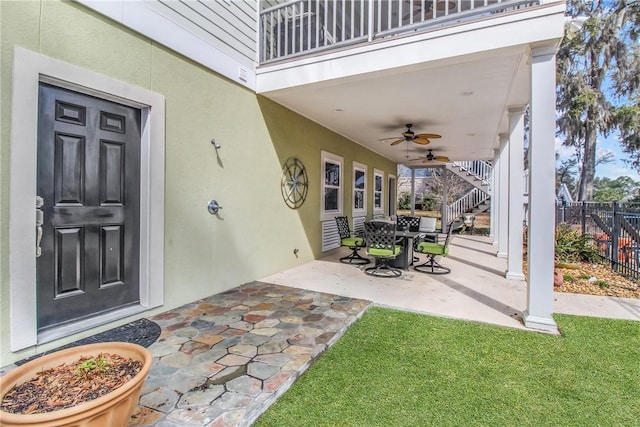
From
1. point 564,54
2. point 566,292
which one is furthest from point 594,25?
point 566,292

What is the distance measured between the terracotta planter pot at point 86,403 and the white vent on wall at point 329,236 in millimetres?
5469

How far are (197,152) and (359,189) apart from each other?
5945 millimetres

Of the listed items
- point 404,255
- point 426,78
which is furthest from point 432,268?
point 426,78

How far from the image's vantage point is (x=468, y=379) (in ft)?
7.72

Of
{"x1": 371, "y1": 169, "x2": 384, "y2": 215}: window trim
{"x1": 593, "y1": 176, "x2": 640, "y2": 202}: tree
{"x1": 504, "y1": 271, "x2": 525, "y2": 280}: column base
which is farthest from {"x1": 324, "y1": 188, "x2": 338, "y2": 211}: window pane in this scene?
{"x1": 593, "y1": 176, "x2": 640, "y2": 202}: tree

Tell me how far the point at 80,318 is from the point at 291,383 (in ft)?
6.74

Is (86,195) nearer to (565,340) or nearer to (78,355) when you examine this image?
(78,355)

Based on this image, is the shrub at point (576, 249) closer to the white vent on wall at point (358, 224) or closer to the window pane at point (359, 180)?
the white vent on wall at point (358, 224)

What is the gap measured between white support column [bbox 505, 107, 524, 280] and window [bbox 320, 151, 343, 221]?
11.7 ft

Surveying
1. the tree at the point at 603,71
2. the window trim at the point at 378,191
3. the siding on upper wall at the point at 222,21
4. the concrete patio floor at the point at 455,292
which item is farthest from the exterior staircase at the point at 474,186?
the siding on upper wall at the point at 222,21

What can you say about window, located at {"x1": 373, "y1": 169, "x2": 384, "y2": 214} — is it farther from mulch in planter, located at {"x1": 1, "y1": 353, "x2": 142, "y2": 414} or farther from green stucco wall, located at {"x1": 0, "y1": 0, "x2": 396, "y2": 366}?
mulch in planter, located at {"x1": 1, "y1": 353, "x2": 142, "y2": 414}

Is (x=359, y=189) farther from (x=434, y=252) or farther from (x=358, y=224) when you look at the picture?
(x=434, y=252)

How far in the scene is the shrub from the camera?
6.40 m

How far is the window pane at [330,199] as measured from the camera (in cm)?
718
